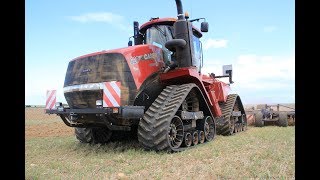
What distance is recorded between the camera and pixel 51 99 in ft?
26.4

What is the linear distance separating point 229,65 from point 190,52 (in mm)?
5137

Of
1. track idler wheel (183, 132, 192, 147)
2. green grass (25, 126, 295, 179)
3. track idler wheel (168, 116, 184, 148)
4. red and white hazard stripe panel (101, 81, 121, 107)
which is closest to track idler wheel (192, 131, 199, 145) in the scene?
track idler wheel (183, 132, 192, 147)

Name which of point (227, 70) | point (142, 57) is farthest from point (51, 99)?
point (227, 70)

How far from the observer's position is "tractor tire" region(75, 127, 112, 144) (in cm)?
913

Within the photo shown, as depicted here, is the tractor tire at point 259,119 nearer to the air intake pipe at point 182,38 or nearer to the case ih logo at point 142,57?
the air intake pipe at point 182,38

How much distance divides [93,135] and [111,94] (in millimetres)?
2829

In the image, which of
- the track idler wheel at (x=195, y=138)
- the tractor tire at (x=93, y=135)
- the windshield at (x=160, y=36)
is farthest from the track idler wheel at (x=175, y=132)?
the tractor tire at (x=93, y=135)

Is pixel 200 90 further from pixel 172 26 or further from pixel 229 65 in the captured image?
pixel 229 65

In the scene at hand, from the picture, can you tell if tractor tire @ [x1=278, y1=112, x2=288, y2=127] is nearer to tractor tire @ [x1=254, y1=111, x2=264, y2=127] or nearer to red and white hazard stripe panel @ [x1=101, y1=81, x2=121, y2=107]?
tractor tire @ [x1=254, y1=111, x2=264, y2=127]

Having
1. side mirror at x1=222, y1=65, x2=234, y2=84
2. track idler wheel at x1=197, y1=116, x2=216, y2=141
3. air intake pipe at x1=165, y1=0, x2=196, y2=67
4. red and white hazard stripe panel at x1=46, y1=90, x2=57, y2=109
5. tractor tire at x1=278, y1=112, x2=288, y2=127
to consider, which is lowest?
tractor tire at x1=278, y1=112, x2=288, y2=127

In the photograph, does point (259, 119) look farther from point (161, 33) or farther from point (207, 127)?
point (161, 33)

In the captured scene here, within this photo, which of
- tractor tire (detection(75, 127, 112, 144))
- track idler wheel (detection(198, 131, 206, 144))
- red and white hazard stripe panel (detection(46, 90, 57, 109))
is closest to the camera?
red and white hazard stripe panel (detection(46, 90, 57, 109))

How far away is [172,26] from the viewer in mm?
9055
